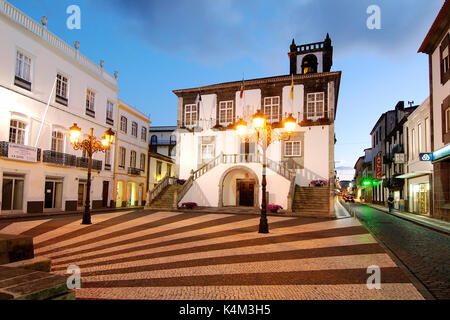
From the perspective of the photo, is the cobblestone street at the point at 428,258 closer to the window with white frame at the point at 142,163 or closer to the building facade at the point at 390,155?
the building facade at the point at 390,155

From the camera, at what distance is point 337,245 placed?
973cm

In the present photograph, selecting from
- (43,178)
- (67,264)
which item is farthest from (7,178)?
(67,264)

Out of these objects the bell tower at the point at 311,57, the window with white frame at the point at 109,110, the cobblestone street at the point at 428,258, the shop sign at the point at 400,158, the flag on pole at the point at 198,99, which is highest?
the bell tower at the point at 311,57

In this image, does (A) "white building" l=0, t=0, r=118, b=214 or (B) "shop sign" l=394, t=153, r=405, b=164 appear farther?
(B) "shop sign" l=394, t=153, r=405, b=164

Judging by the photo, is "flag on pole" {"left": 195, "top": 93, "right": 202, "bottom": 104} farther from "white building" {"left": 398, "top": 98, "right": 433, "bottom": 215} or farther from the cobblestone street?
the cobblestone street

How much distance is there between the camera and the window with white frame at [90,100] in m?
26.3

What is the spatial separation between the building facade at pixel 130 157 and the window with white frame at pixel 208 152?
27.5 ft

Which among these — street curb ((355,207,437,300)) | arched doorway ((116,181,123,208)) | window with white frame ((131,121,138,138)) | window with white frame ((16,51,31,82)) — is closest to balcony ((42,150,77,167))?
window with white frame ((16,51,31,82))

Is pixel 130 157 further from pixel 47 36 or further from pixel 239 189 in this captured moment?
pixel 47 36

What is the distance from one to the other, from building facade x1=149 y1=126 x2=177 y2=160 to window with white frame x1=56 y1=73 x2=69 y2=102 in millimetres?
27430

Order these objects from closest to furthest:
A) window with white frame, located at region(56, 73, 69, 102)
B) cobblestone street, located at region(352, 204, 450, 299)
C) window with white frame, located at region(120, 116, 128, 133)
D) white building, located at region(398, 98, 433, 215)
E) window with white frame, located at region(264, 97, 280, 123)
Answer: cobblestone street, located at region(352, 204, 450, 299), white building, located at region(398, 98, 433, 215), window with white frame, located at region(56, 73, 69, 102), window with white frame, located at region(264, 97, 280, 123), window with white frame, located at region(120, 116, 128, 133)

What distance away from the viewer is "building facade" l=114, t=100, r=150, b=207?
1206 inches

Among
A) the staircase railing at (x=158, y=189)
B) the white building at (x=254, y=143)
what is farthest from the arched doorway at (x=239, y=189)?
the staircase railing at (x=158, y=189)

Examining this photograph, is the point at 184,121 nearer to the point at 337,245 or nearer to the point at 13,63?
the point at 13,63
